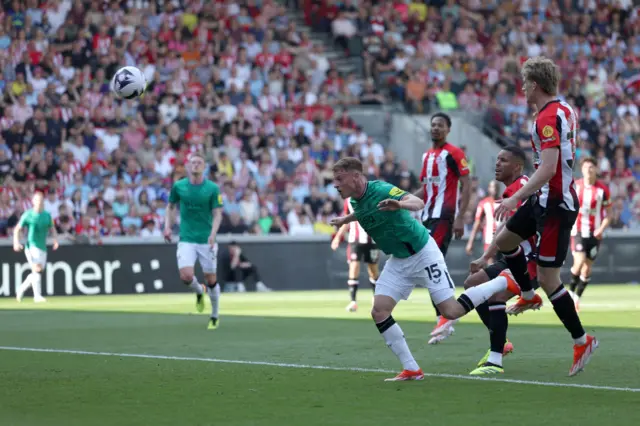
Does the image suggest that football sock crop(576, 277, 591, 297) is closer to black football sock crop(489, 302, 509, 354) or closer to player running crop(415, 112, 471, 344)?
player running crop(415, 112, 471, 344)

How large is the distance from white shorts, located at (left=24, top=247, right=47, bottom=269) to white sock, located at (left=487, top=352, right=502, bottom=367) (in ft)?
54.5

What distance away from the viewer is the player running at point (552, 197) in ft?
32.3

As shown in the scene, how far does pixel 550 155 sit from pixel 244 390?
2.92m

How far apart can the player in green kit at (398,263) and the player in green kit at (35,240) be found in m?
16.3

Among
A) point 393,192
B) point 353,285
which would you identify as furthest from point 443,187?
point 353,285

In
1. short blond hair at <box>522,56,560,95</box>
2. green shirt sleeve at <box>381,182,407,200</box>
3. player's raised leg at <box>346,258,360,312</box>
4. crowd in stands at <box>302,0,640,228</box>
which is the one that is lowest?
player's raised leg at <box>346,258,360,312</box>

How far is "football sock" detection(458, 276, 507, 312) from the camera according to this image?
399 inches

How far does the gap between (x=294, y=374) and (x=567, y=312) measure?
2.36 meters

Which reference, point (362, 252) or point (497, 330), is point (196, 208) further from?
point (497, 330)

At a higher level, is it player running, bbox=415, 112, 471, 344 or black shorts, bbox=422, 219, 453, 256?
player running, bbox=415, 112, 471, 344

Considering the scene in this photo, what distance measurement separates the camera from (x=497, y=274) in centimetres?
1146

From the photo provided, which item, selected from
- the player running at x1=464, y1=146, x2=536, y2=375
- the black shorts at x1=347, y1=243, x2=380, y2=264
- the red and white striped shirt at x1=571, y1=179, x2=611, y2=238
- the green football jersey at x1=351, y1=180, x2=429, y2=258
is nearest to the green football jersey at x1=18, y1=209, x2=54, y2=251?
the black shorts at x1=347, y1=243, x2=380, y2=264

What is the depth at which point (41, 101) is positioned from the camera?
2914 centimetres

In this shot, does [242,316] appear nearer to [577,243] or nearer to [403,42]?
[577,243]
